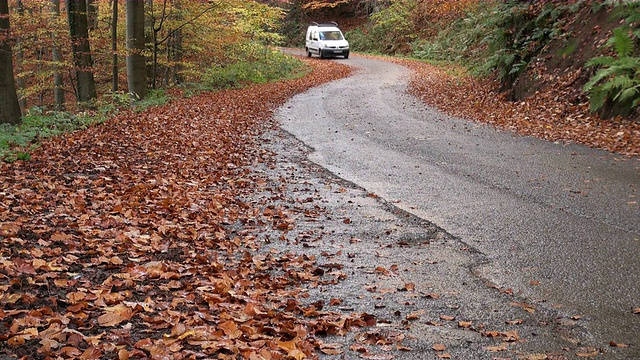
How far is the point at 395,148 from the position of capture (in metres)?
10.8

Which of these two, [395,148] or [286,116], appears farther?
[286,116]

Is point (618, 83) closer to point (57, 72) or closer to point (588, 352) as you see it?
point (588, 352)

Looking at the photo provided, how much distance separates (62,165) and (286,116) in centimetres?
769

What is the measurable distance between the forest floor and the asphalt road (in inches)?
39.8

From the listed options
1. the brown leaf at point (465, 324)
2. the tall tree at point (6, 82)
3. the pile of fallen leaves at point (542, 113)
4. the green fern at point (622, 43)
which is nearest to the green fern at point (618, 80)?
the green fern at point (622, 43)

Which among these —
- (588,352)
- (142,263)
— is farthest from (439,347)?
(142,263)

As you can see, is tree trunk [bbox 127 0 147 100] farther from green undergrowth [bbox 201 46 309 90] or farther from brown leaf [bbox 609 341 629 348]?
brown leaf [bbox 609 341 629 348]

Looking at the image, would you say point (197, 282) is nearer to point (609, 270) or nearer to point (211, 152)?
point (609, 270)

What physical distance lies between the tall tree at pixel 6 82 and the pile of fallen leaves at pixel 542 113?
1065 centimetres

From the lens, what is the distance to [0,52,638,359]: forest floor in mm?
3609

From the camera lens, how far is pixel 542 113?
519 inches

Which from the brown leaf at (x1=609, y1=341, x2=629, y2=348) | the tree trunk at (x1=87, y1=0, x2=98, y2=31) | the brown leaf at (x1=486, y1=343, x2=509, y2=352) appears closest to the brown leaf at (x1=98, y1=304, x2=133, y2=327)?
the brown leaf at (x1=486, y1=343, x2=509, y2=352)

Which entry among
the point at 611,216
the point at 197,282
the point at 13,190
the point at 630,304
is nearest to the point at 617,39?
the point at 611,216

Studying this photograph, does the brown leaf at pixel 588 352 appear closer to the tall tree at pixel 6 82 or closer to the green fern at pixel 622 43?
the green fern at pixel 622 43
